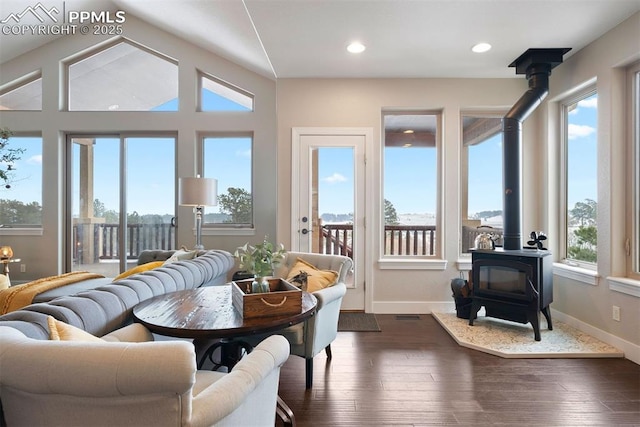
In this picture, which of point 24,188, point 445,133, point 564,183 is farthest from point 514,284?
point 24,188

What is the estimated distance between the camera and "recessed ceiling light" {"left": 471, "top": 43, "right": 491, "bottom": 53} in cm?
312

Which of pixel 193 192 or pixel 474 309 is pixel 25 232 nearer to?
pixel 193 192

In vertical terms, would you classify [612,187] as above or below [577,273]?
above

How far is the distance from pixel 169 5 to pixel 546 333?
17.1 feet

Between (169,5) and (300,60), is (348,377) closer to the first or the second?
(300,60)

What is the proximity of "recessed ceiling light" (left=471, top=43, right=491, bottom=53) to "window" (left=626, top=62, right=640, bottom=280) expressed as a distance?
1.14 m

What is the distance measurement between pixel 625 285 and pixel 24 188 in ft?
23.1

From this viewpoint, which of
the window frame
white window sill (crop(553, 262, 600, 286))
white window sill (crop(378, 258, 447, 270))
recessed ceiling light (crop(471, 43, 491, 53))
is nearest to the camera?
white window sill (crop(553, 262, 600, 286))

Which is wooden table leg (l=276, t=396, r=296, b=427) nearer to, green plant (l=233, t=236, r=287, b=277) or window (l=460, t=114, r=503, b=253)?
green plant (l=233, t=236, r=287, b=277)

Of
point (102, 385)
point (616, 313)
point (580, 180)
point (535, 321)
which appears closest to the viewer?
point (102, 385)

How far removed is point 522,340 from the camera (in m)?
2.93

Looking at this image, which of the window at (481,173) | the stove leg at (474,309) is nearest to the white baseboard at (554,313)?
the stove leg at (474,309)

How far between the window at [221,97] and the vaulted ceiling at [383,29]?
47 centimetres

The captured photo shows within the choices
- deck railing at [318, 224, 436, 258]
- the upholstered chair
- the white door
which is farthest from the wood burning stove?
the upholstered chair
